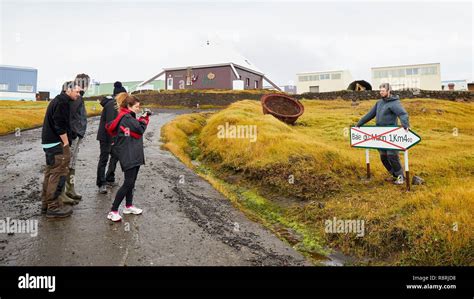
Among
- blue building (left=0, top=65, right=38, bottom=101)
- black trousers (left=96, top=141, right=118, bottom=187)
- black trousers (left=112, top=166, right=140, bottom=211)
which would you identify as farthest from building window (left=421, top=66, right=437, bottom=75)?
blue building (left=0, top=65, right=38, bottom=101)

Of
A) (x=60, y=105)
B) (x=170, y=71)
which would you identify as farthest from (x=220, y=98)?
(x=60, y=105)

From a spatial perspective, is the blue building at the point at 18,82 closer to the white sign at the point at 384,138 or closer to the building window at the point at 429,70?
the white sign at the point at 384,138

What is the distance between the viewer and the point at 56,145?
17.6ft

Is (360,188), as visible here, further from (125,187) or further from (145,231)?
(125,187)

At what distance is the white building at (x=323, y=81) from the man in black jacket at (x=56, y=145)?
58932mm

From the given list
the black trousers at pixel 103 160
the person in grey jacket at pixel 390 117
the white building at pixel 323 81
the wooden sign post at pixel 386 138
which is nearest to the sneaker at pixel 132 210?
the black trousers at pixel 103 160

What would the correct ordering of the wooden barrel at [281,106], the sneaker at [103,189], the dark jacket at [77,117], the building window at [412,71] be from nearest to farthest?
the dark jacket at [77,117], the sneaker at [103,189], the wooden barrel at [281,106], the building window at [412,71]

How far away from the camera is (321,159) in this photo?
9.53 meters

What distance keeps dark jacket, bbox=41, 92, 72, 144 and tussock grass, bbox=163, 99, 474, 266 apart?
4.57 m

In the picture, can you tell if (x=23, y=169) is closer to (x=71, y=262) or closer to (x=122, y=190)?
(x=122, y=190)

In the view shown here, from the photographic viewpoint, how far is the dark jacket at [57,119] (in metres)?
5.18

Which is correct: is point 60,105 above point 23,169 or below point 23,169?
above

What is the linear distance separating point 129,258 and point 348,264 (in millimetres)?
3426

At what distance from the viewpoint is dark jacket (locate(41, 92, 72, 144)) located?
5184 mm
